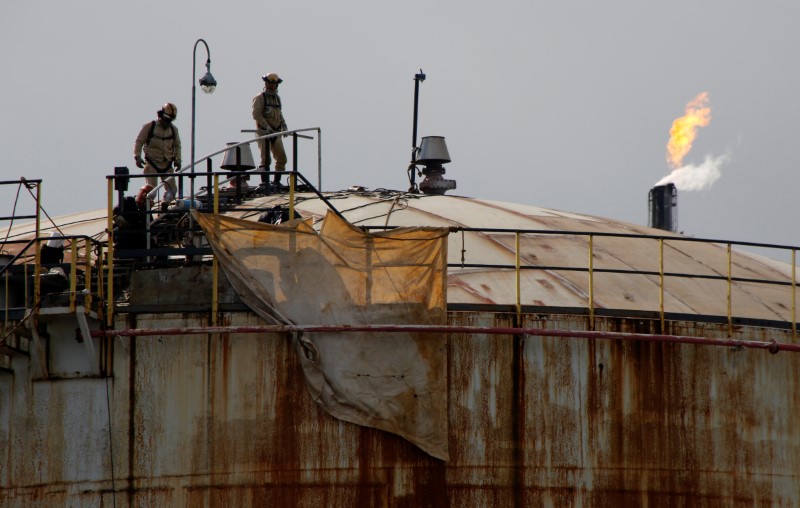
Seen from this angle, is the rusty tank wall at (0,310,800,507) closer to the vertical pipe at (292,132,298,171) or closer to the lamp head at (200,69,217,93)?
the vertical pipe at (292,132,298,171)

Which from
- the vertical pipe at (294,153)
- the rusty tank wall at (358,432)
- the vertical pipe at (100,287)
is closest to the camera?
the rusty tank wall at (358,432)

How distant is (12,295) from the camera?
20891 millimetres

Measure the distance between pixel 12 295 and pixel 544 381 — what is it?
8.26 metres

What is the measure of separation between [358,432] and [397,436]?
0.55 metres

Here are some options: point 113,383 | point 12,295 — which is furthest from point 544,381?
point 12,295

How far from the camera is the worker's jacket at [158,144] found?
25.1m

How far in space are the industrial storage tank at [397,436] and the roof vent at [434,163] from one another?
8749 mm

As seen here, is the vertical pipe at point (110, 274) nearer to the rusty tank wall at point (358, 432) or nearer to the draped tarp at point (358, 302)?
the rusty tank wall at point (358, 432)

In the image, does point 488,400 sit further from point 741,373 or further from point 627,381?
point 741,373

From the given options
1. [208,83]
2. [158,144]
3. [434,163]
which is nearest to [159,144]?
[158,144]

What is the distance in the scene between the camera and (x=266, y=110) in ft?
93.5

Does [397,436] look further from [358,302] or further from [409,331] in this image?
[358,302]

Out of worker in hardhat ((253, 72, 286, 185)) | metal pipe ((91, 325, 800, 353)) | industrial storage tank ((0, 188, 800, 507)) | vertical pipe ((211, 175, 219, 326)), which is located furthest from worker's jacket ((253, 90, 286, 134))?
metal pipe ((91, 325, 800, 353))

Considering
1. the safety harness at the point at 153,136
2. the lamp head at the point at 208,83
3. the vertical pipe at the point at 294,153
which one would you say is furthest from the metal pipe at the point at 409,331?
the lamp head at the point at 208,83
